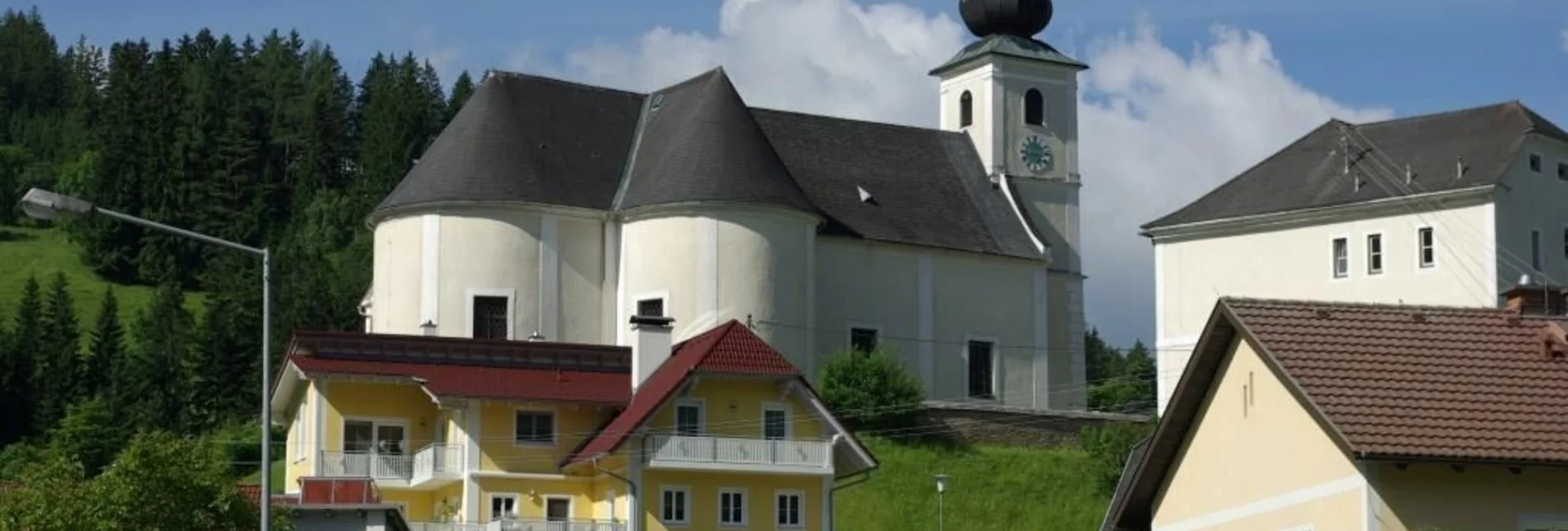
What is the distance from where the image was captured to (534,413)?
59.6 metres

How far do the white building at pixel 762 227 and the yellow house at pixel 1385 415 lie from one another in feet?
143

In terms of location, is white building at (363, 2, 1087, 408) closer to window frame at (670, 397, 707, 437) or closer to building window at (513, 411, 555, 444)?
building window at (513, 411, 555, 444)

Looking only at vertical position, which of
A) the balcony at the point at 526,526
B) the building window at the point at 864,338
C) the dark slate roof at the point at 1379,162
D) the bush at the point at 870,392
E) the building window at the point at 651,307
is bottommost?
the balcony at the point at 526,526

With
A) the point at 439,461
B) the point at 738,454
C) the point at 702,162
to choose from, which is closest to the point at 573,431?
the point at 439,461

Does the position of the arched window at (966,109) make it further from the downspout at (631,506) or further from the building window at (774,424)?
the downspout at (631,506)

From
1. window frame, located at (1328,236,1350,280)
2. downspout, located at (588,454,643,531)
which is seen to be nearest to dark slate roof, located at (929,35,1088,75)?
window frame, located at (1328,236,1350,280)

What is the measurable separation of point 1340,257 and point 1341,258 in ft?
0.09

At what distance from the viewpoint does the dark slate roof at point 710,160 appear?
241 ft

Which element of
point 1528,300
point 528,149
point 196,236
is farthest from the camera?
point 528,149

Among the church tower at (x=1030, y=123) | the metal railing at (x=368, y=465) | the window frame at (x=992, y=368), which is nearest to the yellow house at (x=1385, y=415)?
the metal railing at (x=368, y=465)

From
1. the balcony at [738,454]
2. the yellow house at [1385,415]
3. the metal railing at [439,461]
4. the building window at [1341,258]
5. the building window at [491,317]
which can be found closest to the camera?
the yellow house at [1385,415]

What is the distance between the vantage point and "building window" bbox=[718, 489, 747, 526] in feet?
186

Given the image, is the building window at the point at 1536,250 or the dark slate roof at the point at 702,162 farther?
the dark slate roof at the point at 702,162

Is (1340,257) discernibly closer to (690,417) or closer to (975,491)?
(975,491)
